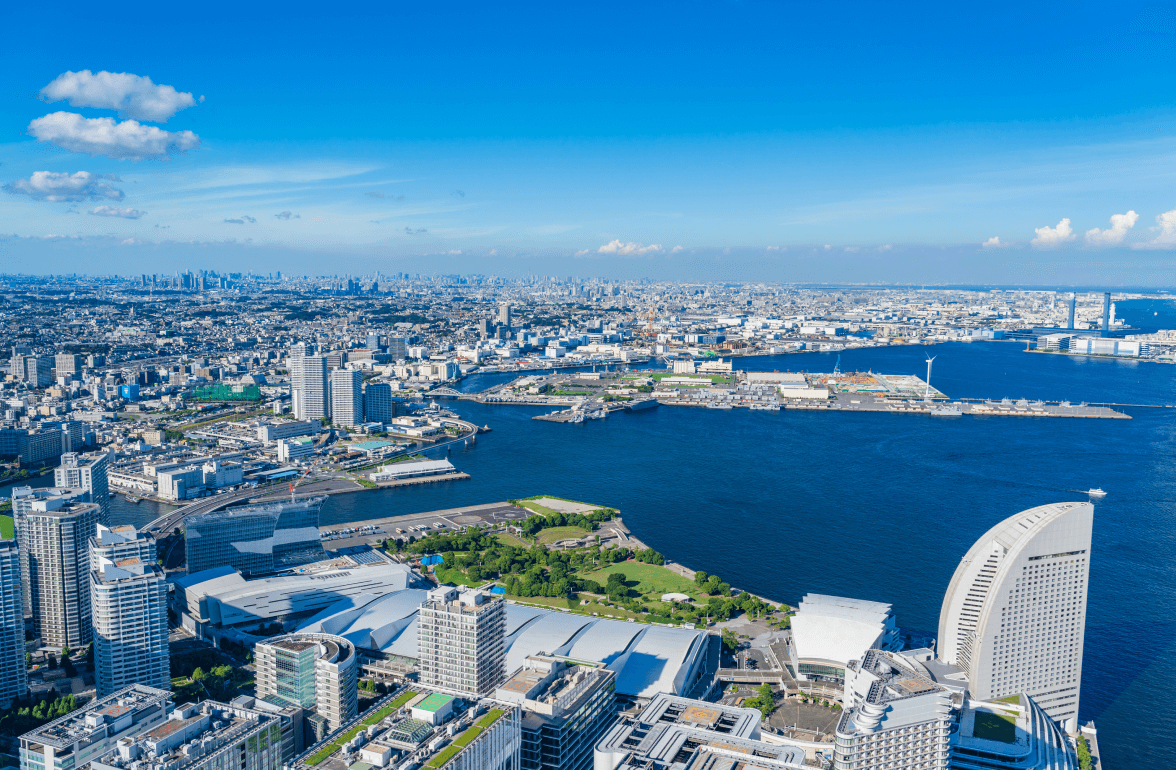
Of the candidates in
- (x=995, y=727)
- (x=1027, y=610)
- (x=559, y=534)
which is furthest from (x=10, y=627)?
(x=1027, y=610)

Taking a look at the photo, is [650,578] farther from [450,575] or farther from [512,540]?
[450,575]

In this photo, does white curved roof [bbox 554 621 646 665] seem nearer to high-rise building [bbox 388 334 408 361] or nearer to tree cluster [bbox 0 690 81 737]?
tree cluster [bbox 0 690 81 737]

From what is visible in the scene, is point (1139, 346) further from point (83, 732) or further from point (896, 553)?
point (83, 732)

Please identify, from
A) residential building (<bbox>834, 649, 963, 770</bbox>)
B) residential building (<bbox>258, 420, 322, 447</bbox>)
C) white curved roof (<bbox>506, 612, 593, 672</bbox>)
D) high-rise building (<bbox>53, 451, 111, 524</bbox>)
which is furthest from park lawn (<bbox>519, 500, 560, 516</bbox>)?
residential building (<bbox>834, 649, 963, 770</bbox>)

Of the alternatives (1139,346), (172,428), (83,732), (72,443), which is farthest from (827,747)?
(1139,346)

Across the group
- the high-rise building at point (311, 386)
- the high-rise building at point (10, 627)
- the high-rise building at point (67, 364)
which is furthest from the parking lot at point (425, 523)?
the high-rise building at point (67, 364)

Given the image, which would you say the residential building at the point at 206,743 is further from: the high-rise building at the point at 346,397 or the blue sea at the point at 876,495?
the high-rise building at the point at 346,397
